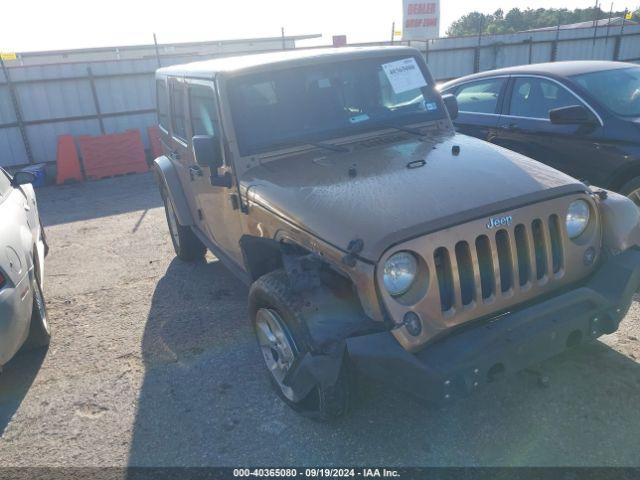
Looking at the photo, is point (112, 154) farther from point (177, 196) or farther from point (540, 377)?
point (540, 377)

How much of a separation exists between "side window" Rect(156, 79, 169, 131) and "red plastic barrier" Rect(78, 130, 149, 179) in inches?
251

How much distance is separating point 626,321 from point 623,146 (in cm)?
173

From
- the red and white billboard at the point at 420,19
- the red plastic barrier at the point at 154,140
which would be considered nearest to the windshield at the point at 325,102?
the red plastic barrier at the point at 154,140

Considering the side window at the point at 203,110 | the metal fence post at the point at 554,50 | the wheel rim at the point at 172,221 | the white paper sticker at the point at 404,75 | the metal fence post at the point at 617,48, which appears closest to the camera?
the side window at the point at 203,110

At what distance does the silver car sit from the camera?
3.26m

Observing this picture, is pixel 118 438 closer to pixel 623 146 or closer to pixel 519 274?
pixel 519 274

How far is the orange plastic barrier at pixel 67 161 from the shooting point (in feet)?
37.0

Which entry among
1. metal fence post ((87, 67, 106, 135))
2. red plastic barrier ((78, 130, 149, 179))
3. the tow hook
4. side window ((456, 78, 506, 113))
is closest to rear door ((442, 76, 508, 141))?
side window ((456, 78, 506, 113))

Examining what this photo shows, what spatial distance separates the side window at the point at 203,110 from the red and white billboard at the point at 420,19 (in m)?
22.4

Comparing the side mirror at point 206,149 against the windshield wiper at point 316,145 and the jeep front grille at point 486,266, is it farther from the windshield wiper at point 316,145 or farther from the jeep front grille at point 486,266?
the jeep front grille at point 486,266

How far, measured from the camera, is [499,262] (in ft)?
8.24

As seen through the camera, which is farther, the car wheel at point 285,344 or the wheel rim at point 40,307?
the wheel rim at point 40,307

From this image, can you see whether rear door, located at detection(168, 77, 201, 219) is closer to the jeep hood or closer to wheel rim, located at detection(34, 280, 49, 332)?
the jeep hood

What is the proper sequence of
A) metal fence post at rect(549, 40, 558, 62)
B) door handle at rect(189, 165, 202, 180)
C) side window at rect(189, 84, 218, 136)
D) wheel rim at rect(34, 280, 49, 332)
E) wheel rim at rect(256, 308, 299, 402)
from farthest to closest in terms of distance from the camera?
Answer: metal fence post at rect(549, 40, 558, 62) → door handle at rect(189, 165, 202, 180) → wheel rim at rect(34, 280, 49, 332) → side window at rect(189, 84, 218, 136) → wheel rim at rect(256, 308, 299, 402)
